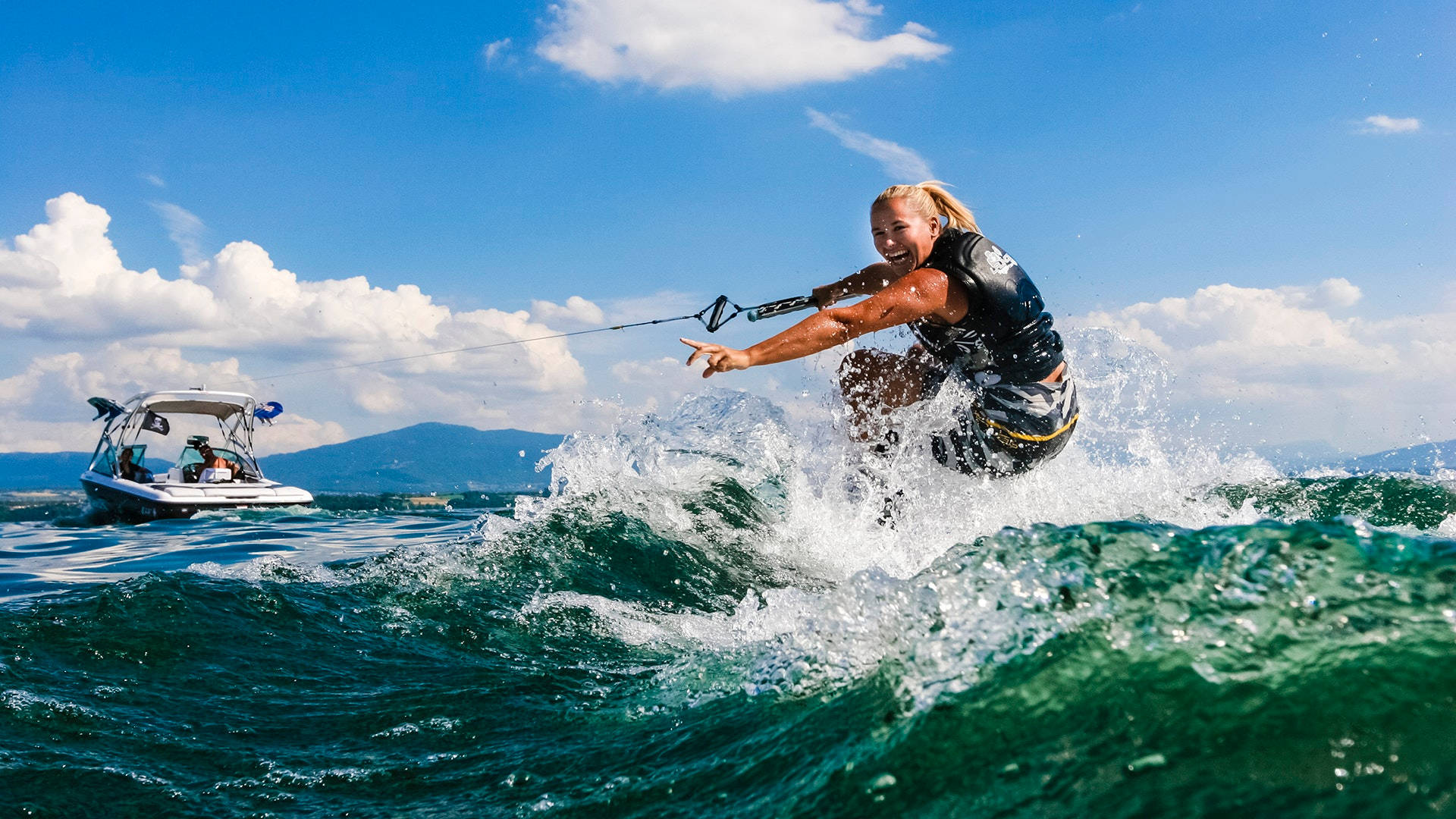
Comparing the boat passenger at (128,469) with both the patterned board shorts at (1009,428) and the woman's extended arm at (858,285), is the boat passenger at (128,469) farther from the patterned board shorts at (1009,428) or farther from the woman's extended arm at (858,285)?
the patterned board shorts at (1009,428)

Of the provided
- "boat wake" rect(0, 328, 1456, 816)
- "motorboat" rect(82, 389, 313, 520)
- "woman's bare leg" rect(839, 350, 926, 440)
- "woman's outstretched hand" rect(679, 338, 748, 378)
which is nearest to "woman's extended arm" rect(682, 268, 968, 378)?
"woman's outstretched hand" rect(679, 338, 748, 378)

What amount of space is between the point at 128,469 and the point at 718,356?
21051 mm

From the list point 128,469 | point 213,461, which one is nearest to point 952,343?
point 213,461

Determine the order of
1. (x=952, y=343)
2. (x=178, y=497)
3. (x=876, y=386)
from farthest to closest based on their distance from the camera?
(x=178, y=497) < (x=876, y=386) < (x=952, y=343)

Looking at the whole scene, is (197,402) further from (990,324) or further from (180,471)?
(990,324)

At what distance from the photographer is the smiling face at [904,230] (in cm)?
488

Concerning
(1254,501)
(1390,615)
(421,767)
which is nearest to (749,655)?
(421,767)

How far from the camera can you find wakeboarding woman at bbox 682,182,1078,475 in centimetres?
425

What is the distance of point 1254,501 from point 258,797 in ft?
24.0

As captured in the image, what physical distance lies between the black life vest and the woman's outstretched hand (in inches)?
51.6

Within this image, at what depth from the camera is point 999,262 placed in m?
4.80

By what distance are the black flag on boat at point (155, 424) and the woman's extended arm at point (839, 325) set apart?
70.4 ft

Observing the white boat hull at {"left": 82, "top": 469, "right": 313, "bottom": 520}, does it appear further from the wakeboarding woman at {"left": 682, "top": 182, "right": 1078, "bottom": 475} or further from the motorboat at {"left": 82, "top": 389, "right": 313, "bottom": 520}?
the wakeboarding woman at {"left": 682, "top": 182, "right": 1078, "bottom": 475}

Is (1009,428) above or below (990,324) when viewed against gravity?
below
